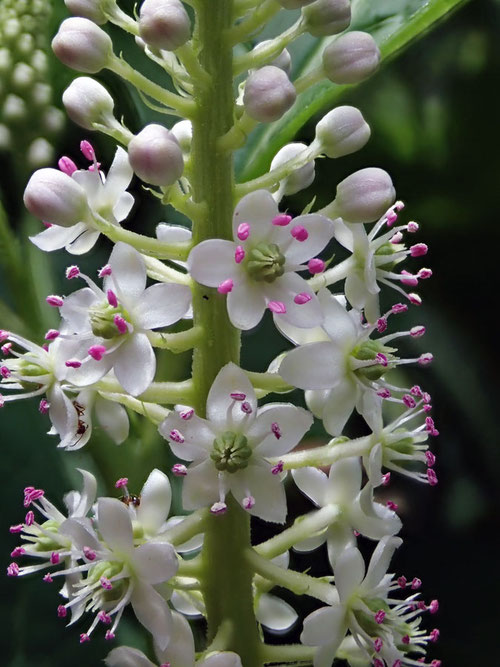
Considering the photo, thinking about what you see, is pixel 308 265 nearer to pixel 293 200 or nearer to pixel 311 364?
pixel 311 364

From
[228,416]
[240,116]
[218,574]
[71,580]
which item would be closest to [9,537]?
[71,580]

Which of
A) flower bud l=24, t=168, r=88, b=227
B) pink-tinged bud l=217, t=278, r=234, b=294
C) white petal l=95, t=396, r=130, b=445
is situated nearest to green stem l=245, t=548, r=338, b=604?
white petal l=95, t=396, r=130, b=445

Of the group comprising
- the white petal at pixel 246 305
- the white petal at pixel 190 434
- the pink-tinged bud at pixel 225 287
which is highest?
the pink-tinged bud at pixel 225 287

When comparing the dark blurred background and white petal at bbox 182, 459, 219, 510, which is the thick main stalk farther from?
the dark blurred background

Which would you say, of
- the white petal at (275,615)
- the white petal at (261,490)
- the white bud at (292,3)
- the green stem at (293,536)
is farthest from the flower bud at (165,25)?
the white petal at (275,615)

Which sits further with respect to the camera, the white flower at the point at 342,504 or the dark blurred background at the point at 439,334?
the dark blurred background at the point at 439,334

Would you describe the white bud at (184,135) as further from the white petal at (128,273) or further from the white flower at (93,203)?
the white petal at (128,273)

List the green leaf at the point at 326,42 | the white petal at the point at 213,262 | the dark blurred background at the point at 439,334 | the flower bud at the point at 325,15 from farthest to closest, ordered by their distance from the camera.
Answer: the dark blurred background at the point at 439,334, the green leaf at the point at 326,42, the flower bud at the point at 325,15, the white petal at the point at 213,262
